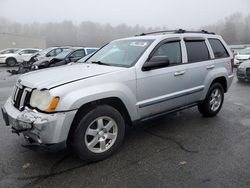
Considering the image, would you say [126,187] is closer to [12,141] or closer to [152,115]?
[152,115]

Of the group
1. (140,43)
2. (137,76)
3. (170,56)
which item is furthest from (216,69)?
(137,76)

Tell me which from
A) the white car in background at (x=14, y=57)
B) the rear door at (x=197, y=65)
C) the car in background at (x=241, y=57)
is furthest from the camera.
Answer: the white car in background at (x=14, y=57)

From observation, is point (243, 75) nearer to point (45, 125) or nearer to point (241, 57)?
point (241, 57)

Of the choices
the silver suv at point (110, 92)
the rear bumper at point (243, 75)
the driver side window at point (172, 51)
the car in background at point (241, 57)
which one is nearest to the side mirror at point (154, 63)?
the silver suv at point (110, 92)

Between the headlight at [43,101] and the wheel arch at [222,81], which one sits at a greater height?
the headlight at [43,101]

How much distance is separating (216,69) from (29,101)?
368 cm

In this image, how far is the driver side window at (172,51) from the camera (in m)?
4.22

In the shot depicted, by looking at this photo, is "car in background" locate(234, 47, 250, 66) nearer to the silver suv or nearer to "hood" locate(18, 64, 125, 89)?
the silver suv

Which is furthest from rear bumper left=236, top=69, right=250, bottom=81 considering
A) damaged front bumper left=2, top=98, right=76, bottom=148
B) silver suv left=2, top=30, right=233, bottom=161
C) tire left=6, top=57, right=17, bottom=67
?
tire left=6, top=57, right=17, bottom=67

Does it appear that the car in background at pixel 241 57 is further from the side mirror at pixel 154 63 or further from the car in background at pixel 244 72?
the side mirror at pixel 154 63

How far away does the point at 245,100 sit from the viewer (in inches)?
275

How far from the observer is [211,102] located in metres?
5.29

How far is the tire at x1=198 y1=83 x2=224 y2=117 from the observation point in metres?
5.15

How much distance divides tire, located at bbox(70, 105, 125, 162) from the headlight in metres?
0.44
